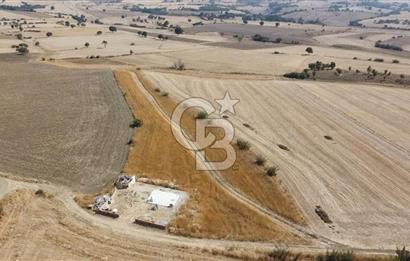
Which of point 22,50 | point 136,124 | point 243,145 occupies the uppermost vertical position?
point 136,124

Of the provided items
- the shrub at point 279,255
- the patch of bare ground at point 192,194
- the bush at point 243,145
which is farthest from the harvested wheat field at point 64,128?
the shrub at point 279,255

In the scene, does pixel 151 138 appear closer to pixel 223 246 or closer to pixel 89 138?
pixel 89 138

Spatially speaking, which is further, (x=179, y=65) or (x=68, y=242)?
(x=179, y=65)

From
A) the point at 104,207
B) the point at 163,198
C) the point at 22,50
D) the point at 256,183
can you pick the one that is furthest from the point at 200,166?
the point at 22,50

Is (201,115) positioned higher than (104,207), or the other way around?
(104,207)

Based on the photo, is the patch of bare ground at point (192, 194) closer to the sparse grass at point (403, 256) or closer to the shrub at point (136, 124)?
the shrub at point (136, 124)

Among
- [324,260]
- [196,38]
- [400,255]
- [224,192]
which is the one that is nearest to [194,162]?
[224,192]

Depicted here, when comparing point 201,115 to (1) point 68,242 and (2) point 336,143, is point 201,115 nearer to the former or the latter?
(2) point 336,143
